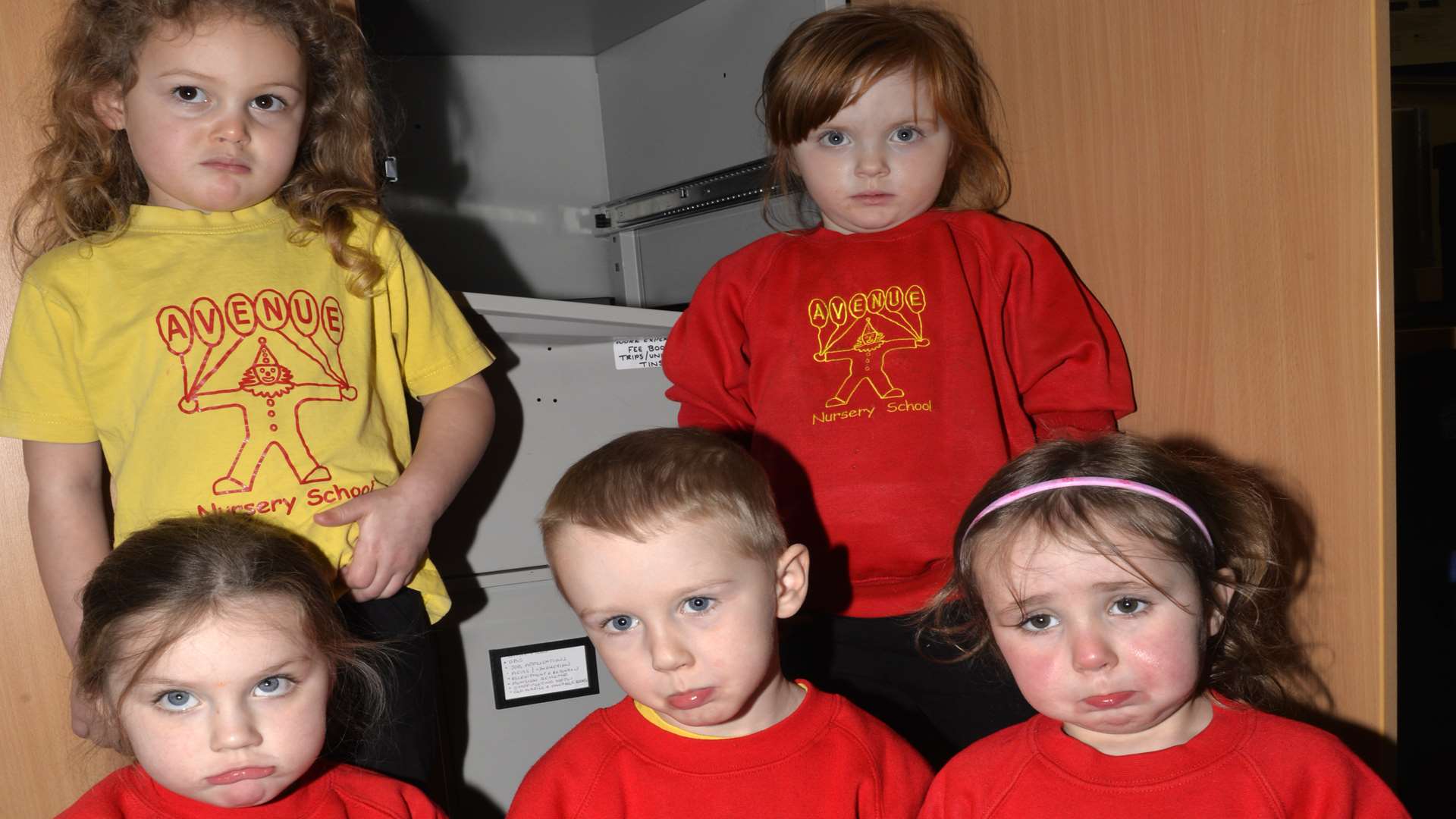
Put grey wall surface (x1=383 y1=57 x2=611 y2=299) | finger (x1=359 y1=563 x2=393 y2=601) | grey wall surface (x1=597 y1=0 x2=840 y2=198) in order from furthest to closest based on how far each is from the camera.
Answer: grey wall surface (x1=383 y1=57 x2=611 y2=299) → grey wall surface (x1=597 y1=0 x2=840 y2=198) → finger (x1=359 y1=563 x2=393 y2=601)

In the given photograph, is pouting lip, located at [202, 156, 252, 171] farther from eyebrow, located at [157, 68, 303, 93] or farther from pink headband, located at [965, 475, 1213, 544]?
pink headband, located at [965, 475, 1213, 544]

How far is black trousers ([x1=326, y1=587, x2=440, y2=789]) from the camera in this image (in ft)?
3.92

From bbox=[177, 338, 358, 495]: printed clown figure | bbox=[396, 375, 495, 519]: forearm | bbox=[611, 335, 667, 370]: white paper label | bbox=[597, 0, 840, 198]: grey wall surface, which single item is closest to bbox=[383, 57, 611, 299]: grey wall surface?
bbox=[597, 0, 840, 198]: grey wall surface

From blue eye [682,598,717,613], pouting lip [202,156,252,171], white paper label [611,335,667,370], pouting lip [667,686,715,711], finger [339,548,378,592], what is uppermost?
pouting lip [202,156,252,171]

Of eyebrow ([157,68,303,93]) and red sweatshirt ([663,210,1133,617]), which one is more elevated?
eyebrow ([157,68,303,93])

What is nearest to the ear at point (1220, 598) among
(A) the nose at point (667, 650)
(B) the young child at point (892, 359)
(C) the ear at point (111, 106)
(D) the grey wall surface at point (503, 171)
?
(B) the young child at point (892, 359)

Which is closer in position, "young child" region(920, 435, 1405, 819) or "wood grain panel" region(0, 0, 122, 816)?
"young child" region(920, 435, 1405, 819)

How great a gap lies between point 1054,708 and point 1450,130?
195 cm

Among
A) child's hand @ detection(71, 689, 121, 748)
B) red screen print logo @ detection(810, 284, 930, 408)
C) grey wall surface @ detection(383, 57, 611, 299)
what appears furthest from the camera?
grey wall surface @ detection(383, 57, 611, 299)

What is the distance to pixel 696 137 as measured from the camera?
6.50ft

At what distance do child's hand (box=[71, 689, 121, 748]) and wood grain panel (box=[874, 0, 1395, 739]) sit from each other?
1113 mm

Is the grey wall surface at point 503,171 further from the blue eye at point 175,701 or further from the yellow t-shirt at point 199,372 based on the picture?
the blue eye at point 175,701

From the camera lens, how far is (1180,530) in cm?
102

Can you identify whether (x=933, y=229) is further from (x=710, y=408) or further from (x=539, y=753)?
(x=539, y=753)
